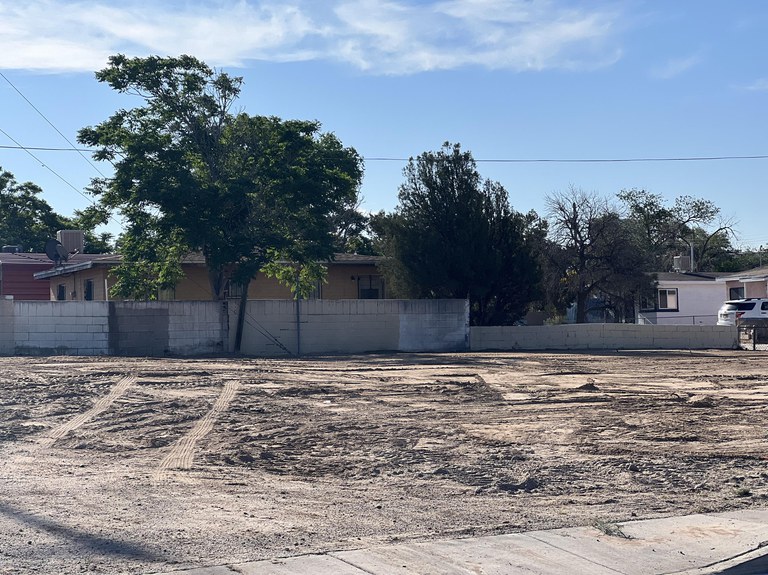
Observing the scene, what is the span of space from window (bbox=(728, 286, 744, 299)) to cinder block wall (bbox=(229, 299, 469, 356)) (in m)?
24.5

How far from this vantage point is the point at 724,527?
337 inches

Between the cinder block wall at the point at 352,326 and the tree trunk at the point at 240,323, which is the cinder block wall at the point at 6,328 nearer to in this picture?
the cinder block wall at the point at 352,326

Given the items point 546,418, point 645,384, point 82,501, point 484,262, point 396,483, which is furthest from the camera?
point 484,262

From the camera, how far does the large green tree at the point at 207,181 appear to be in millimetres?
32312

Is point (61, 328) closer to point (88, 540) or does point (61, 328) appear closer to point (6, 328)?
point (6, 328)

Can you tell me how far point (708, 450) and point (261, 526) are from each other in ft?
22.3

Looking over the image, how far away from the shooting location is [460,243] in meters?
37.9

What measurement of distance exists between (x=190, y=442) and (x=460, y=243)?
25.9 meters

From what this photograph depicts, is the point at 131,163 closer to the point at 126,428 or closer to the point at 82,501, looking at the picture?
the point at 126,428

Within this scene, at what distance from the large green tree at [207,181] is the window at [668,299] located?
25.7 metres

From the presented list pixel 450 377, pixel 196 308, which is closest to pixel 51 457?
pixel 450 377

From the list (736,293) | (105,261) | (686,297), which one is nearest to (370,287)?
(105,261)

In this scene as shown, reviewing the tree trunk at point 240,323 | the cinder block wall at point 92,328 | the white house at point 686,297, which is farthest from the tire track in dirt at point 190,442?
the white house at point 686,297

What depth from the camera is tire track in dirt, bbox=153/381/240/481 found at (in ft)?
36.0
